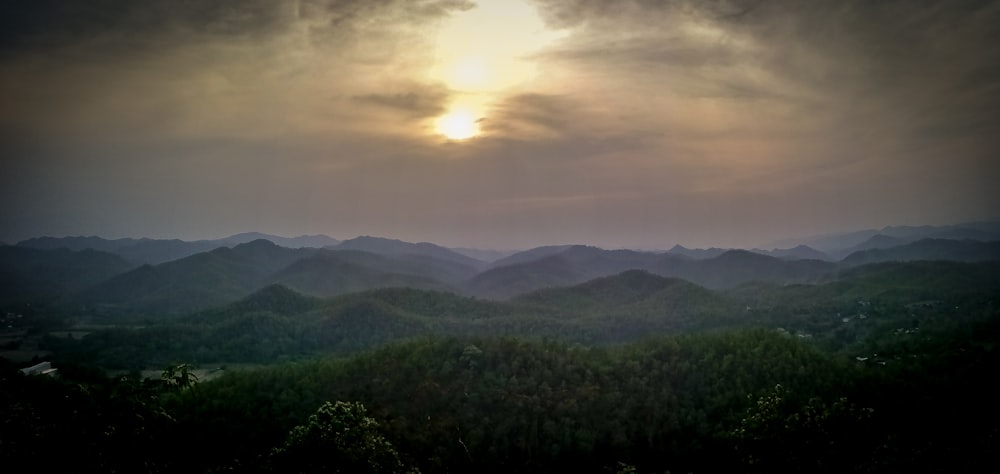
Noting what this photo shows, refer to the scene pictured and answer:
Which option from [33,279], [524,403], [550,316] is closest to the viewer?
[524,403]

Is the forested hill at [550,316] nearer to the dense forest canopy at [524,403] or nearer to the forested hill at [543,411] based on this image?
the dense forest canopy at [524,403]

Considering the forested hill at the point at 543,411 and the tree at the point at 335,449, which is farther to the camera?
the forested hill at the point at 543,411

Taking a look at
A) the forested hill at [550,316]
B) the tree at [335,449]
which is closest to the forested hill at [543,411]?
the tree at [335,449]

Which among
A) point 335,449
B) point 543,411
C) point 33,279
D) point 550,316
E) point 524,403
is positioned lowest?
point 550,316

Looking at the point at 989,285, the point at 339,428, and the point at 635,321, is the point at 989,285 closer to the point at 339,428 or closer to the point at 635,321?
the point at 635,321

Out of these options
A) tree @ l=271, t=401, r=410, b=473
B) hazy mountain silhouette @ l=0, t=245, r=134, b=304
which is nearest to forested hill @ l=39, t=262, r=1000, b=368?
hazy mountain silhouette @ l=0, t=245, r=134, b=304

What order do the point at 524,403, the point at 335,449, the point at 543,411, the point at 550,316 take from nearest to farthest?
the point at 335,449, the point at 543,411, the point at 524,403, the point at 550,316

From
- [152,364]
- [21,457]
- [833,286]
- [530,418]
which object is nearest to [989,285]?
[833,286]

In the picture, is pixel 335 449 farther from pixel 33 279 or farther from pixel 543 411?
pixel 33 279

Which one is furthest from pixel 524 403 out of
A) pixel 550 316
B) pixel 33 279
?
pixel 33 279

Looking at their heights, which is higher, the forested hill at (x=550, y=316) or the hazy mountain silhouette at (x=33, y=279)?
the hazy mountain silhouette at (x=33, y=279)

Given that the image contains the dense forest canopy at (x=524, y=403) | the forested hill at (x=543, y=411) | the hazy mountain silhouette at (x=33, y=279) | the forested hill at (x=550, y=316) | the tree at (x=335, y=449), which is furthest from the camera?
the hazy mountain silhouette at (x=33, y=279)

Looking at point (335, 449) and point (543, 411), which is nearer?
point (335, 449)
